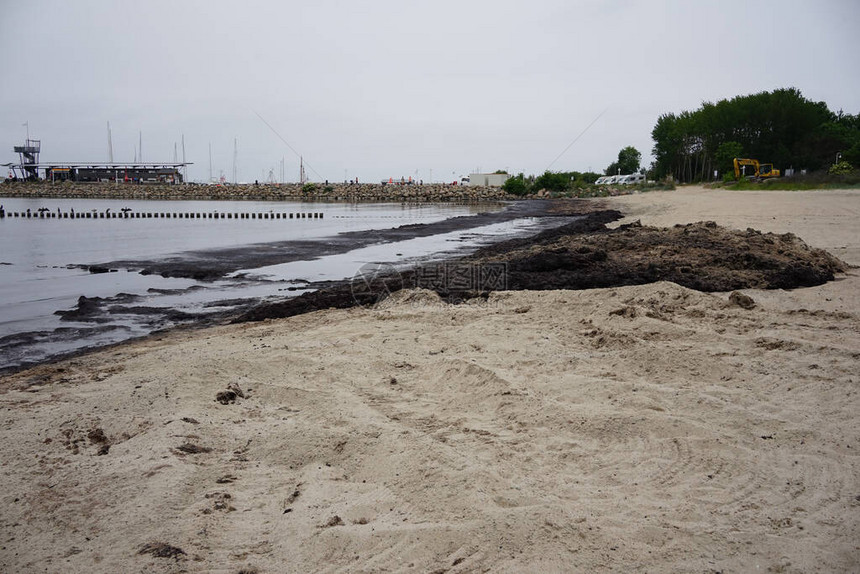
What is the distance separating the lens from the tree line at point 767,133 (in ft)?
166

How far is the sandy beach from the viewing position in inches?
100

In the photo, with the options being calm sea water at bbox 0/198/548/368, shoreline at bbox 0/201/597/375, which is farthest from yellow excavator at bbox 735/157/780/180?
calm sea water at bbox 0/198/548/368

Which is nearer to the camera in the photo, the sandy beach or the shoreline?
the sandy beach

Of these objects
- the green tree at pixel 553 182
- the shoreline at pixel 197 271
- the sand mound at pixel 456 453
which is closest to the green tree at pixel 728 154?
the green tree at pixel 553 182

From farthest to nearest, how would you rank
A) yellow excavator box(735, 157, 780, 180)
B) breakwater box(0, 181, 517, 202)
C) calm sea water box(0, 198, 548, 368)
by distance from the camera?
breakwater box(0, 181, 517, 202) → yellow excavator box(735, 157, 780, 180) → calm sea water box(0, 198, 548, 368)

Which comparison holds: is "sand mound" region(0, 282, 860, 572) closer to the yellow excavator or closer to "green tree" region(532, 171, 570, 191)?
the yellow excavator

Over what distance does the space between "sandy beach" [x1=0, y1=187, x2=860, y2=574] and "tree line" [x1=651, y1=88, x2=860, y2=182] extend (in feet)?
163

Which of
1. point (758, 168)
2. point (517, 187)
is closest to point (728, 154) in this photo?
point (758, 168)

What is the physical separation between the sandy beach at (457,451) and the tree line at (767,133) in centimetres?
4980

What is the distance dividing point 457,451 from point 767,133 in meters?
62.0

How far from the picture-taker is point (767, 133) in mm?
54469

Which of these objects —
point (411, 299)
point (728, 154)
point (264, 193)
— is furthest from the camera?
point (264, 193)

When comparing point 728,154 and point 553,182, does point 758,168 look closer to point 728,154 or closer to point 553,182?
point 728,154

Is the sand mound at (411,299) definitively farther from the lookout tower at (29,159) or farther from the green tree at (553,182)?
the lookout tower at (29,159)
